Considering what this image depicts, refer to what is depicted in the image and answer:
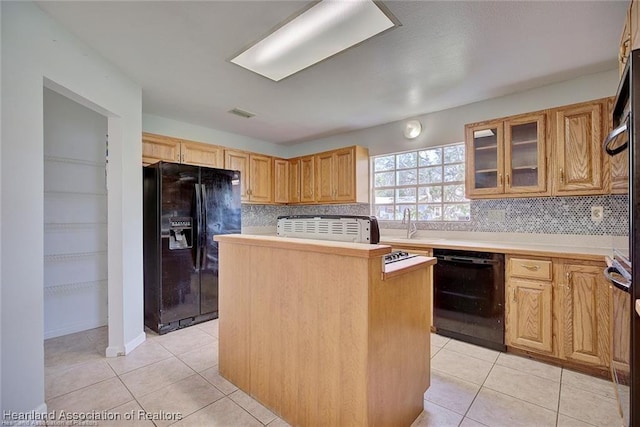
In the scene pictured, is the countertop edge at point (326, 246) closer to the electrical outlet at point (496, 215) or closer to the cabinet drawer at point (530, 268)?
the cabinet drawer at point (530, 268)

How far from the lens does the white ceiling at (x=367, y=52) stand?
1776 mm

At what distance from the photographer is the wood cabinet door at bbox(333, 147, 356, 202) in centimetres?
405

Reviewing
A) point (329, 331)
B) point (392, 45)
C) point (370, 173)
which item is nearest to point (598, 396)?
point (329, 331)

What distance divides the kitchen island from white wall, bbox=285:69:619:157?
2.27m

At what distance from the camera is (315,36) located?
1.99m

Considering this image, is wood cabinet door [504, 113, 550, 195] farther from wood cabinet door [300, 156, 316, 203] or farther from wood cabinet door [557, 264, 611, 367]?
wood cabinet door [300, 156, 316, 203]

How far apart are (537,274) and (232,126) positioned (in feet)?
12.8

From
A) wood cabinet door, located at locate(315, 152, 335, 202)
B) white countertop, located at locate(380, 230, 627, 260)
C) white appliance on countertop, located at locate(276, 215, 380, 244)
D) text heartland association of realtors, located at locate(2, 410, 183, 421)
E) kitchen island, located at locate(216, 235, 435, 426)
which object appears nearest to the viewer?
kitchen island, located at locate(216, 235, 435, 426)

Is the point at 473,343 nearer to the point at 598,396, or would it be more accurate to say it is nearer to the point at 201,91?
the point at 598,396

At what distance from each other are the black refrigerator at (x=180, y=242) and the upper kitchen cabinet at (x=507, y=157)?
2828mm

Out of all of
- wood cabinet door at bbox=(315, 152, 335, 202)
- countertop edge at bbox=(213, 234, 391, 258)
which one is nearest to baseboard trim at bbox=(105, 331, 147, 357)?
countertop edge at bbox=(213, 234, 391, 258)

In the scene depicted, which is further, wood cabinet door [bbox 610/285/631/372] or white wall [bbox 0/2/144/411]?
white wall [bbox 0/2/144/411]

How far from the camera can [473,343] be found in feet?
8.96

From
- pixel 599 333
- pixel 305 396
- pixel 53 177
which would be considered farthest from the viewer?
pixel 53 177
